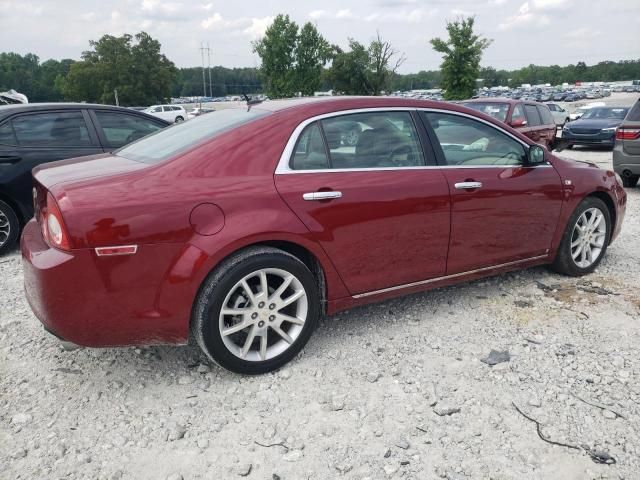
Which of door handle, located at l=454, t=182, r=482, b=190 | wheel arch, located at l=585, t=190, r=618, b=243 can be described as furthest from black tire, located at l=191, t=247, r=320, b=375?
wheel arch, located at l=585, t=190, r=618, b=243

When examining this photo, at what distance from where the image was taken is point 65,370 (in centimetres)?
321

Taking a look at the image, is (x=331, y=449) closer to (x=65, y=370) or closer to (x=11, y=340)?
(x=65, y=370)

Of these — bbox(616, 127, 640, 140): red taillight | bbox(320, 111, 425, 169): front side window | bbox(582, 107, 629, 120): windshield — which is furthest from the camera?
bbox(582, 107, 629, 120): windshield

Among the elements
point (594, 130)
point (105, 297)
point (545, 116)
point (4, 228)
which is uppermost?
point (545, 116)

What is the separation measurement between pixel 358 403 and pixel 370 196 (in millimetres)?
1222

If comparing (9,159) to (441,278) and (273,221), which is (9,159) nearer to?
(273,221)

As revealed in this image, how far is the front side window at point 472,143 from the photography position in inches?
147

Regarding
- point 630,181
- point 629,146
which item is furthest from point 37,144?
point 630,181

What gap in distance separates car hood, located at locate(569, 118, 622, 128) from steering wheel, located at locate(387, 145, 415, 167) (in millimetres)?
14001

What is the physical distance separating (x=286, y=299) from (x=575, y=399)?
166 cm

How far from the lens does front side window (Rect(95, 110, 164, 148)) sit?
240 inches

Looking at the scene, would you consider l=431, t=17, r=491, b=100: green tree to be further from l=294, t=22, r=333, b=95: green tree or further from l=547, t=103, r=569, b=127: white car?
l=294, t=22, r=333, b=95: green tree

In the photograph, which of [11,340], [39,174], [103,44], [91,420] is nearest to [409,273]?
[91,420]

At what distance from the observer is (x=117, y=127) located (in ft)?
20.3
